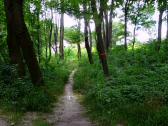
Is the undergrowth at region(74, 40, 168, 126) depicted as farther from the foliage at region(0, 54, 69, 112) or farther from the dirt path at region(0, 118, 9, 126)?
the dirt path at region(0, 118, 9, 126)

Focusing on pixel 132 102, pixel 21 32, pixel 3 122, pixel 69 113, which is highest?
pixel 21 32

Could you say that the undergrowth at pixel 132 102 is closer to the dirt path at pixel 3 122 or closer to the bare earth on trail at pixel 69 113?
the bare earth on trail at pixel 69 113

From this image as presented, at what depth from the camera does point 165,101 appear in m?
10.4

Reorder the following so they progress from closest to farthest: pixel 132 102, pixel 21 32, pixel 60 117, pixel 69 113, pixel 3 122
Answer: pixel 3 122 → pixel 60 117 → pixel 132 102 → pixel 69 113 → pixel 21 32

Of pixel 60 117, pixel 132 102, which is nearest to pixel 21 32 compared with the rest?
pixel 60 117

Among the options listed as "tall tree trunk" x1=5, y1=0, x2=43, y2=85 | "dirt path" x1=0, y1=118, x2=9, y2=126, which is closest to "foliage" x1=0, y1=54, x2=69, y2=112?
"tall tree trunk" x1=5, y1=0, x2=43, y2=85

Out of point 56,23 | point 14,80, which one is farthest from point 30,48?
point 56,23

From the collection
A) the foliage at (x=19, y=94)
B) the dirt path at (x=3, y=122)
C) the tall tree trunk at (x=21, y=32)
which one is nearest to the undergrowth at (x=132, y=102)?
the foliage at (x=19, y=94)

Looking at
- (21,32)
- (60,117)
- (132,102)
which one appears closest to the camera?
(60,117)

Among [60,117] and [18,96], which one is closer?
[60,117]

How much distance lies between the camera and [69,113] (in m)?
11.8

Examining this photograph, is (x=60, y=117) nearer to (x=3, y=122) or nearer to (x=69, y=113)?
(x=69, y=113)

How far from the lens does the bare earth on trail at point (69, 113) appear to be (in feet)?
33.0

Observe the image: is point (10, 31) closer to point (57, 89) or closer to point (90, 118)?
point (57, 89)
